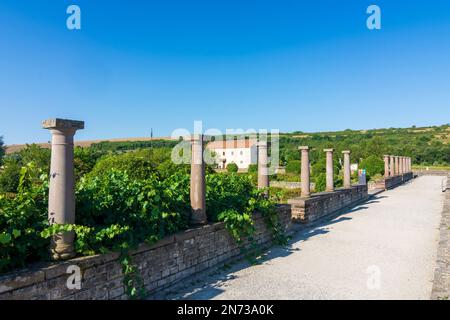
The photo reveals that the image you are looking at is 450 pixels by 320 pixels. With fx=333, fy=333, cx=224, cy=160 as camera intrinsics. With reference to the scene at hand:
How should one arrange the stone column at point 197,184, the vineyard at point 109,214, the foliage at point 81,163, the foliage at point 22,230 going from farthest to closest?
the foliage at point 81,163, the stone column at point 197,184, the vineyard at point 109,214, the foliage at point 22,230

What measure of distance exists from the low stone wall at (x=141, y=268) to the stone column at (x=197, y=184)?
0.92 feet

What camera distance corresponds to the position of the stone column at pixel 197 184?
230 inches

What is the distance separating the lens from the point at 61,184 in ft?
12.6

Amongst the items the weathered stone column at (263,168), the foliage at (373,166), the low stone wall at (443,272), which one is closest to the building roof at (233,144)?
the foliage at (373,166)

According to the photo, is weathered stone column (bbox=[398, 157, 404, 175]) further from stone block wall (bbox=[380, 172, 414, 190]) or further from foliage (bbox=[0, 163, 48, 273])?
foliage (bbox=[0, 163, 48, 273])

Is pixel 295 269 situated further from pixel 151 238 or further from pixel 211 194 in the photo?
pixel 151 238

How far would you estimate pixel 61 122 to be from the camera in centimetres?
379

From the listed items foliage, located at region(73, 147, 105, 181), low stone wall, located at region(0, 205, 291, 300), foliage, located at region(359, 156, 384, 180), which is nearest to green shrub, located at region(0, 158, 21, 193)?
foliage, located at region(73, 147, 105, 181)

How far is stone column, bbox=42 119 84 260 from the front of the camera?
381 cm

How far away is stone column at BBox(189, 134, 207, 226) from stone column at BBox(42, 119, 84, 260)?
2.31 m

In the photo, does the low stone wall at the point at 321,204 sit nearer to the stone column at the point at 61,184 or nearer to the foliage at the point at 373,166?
the stone column at the point at 61,184

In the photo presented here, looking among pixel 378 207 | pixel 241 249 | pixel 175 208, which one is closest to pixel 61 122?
pixel 175 208

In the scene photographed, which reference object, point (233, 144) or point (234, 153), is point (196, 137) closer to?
point (234, 153)
